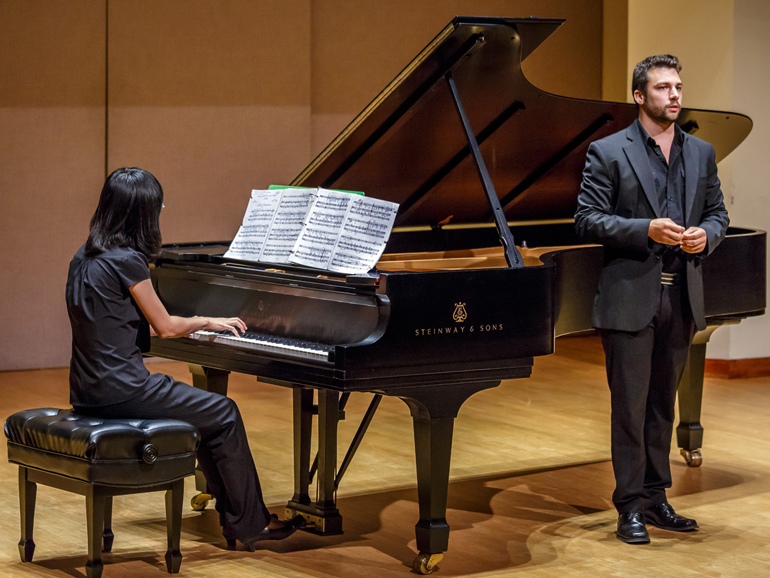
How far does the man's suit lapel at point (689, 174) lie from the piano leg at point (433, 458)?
91cm

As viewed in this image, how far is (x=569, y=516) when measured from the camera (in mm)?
4039

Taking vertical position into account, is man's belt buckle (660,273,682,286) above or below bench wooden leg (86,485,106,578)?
above

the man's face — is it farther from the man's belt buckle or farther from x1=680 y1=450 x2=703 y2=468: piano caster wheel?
x1=680 y1=450 x2=703 y2=468: piano caster wheel

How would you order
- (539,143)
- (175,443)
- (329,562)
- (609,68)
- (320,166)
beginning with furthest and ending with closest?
1. (609,68)
2. (539,143)
3. (320,166)
4. (329,562)
5. (175,443)

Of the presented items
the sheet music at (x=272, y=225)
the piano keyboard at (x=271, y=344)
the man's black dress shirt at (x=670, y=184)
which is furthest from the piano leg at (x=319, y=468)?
the man's black dress shirt at (x=670, y=184)

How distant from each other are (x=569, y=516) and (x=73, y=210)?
14.6ft

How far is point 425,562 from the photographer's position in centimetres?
337

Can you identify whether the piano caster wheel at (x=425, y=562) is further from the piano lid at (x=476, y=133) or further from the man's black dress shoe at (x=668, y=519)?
the piano lid at (x=476, y=133)

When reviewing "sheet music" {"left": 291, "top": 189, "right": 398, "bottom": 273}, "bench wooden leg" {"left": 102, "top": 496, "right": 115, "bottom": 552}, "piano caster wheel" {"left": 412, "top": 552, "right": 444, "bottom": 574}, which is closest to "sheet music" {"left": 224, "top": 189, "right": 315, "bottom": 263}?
"sheet music" {"left": 291, "top": 189, "right": 398, "bottom": 273}

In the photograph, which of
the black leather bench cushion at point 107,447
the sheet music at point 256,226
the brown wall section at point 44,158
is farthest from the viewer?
the brown wall section at point 44,158

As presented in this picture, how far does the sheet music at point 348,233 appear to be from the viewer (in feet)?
11.6

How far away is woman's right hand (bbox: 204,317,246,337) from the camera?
353 centimetres

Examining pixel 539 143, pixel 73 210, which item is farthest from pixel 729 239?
pixel 73 210

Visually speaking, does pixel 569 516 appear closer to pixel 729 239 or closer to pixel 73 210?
pixel 729 239
